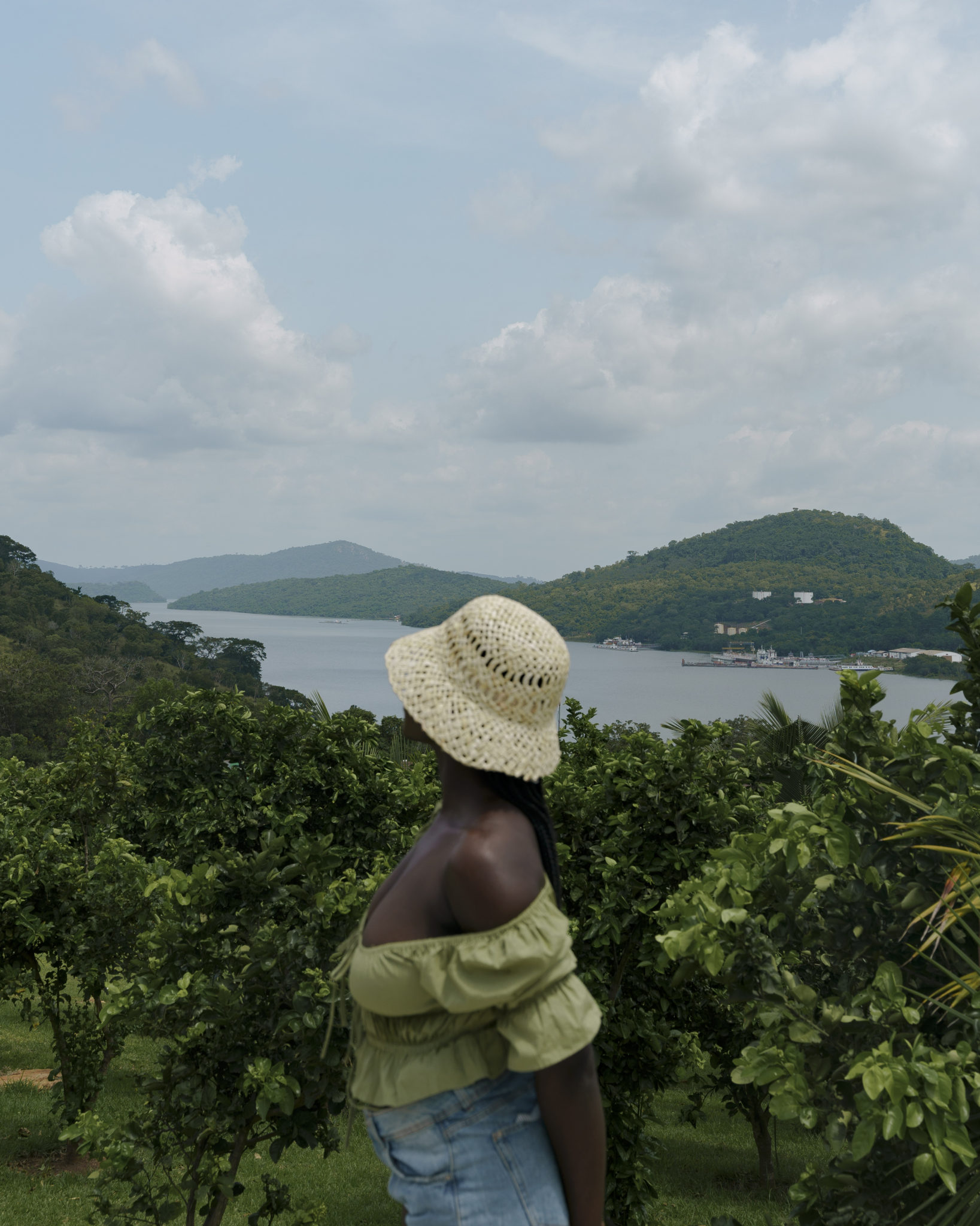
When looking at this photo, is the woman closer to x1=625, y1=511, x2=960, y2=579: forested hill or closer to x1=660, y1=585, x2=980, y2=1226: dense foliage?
x1=660, y1=585, x2=980, y2=1226: dense foliage

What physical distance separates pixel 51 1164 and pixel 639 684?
8667 cm

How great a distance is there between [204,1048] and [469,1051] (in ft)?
8.27

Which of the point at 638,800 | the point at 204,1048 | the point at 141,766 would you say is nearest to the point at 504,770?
the point at 204,1048

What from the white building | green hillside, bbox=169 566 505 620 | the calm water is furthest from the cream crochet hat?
green hillside, bbox=169 566 505 620

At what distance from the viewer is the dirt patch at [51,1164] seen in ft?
26.2

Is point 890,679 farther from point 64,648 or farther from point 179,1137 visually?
point 179,1137

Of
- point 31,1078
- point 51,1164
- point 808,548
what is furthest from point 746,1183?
point 808,548

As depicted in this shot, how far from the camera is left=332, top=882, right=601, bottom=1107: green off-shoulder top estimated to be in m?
1.62

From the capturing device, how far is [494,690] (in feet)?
5.83

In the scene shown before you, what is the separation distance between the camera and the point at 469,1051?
1.73 meters

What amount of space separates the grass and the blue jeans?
17.4 ft

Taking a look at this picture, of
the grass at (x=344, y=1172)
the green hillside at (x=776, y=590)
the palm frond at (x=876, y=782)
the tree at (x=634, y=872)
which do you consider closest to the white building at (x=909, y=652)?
the green hillside at (x=776, y=590)

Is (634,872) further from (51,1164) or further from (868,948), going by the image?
(51,1164)

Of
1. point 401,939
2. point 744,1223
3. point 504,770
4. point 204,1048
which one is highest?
point 504,770
